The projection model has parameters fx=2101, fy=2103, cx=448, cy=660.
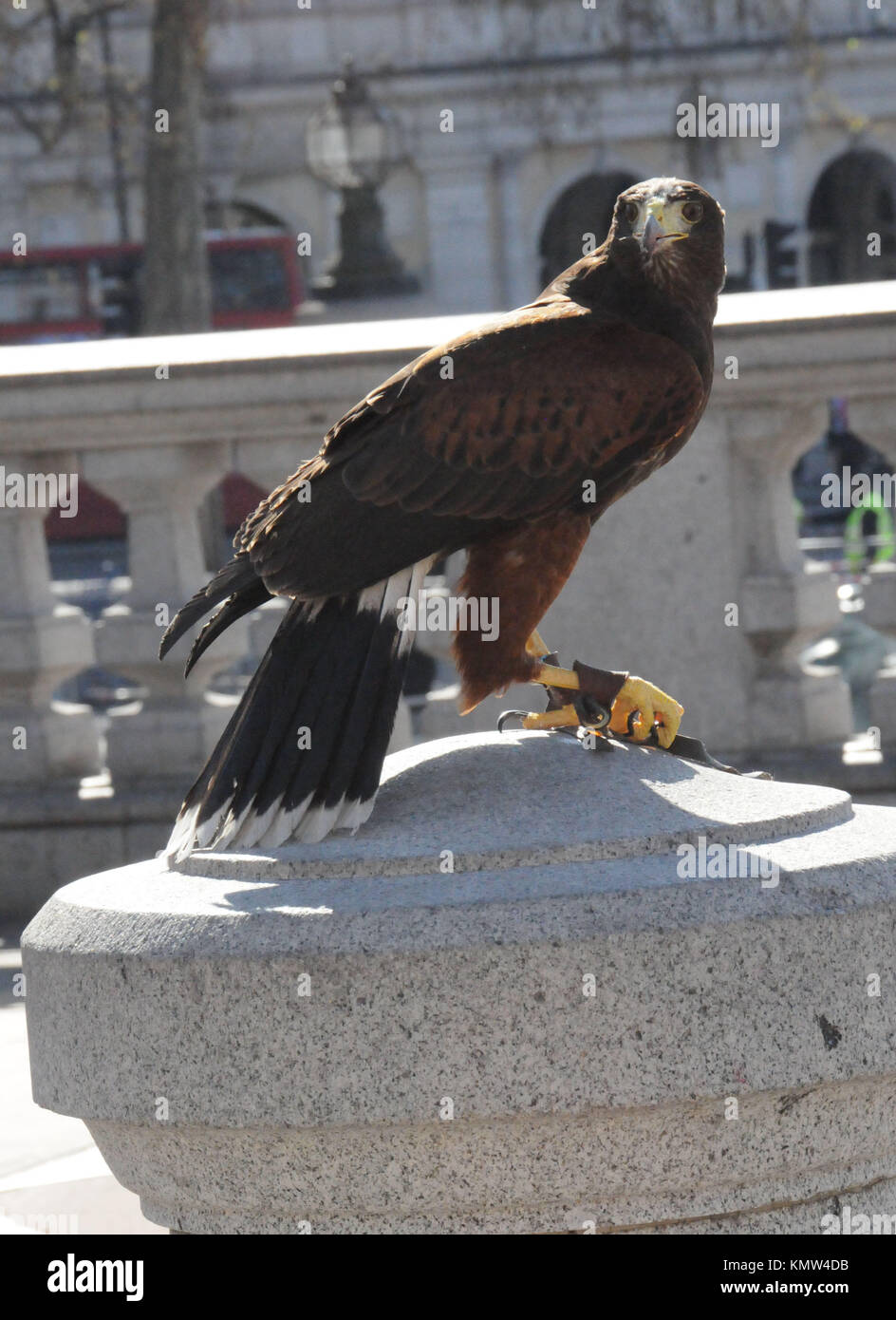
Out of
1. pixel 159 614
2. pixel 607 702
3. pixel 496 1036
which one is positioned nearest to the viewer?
pixel 496 1036

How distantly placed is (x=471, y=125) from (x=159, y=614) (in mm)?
29552

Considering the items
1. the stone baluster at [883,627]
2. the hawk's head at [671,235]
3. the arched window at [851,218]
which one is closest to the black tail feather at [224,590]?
the hawk's head at [671,235]

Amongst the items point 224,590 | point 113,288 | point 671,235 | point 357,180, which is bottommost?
point 224,590

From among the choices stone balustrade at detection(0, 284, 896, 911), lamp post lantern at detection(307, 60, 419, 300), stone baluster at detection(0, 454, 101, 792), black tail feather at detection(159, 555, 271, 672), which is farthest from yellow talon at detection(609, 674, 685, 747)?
lamp post lantern at detection(307, 60, 419, 300)

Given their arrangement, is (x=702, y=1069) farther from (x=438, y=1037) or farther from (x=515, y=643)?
(x=515, y=643)

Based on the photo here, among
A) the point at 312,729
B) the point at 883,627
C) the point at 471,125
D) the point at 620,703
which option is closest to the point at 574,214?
the point at 471,125

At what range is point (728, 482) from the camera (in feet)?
18.7

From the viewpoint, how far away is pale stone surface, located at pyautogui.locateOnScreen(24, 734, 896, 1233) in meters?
2.86

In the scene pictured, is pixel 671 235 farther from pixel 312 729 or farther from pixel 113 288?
pixel 113 288

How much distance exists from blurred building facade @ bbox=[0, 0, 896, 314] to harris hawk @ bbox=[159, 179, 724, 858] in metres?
29.7

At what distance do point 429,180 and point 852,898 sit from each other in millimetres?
32582

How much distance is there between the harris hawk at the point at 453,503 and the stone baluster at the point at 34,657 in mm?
2677

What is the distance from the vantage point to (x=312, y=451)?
18.9ft
